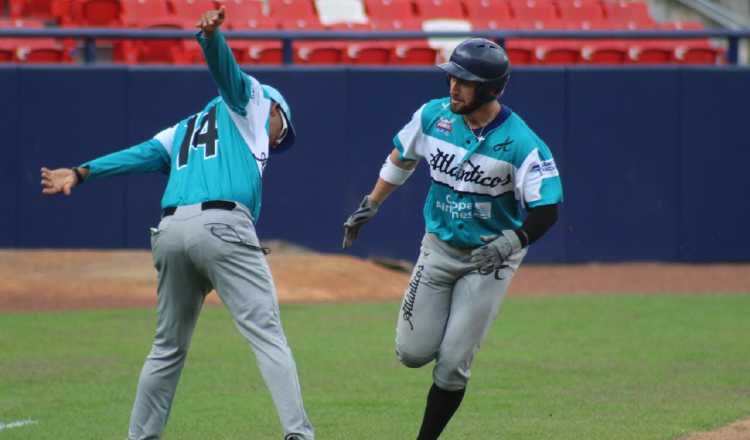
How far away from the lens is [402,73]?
14.2 m

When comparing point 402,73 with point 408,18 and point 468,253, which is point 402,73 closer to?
point 408,18

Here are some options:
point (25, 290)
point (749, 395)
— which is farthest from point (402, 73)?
point (749, 395)

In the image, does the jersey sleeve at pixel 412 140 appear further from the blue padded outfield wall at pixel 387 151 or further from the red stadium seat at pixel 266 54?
the red stadium seat at pixel 266 54

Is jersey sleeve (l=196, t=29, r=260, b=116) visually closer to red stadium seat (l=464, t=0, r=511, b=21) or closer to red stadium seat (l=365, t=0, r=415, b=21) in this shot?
red stadium seat (l=365, t=0, r=415, b=21)

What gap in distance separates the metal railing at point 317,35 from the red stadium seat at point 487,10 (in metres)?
3.78

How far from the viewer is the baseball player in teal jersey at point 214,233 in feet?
17.4

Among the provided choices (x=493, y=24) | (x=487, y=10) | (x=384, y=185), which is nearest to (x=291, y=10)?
(x=493, y=24)

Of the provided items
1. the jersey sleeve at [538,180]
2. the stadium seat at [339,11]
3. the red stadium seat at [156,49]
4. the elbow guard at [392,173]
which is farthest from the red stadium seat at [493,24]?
the jersey sleeve at [538,180]

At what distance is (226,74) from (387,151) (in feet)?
28.8

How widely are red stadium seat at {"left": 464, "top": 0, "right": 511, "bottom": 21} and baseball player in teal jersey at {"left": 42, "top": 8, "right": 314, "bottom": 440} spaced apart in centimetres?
1268

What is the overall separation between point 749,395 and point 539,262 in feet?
22.1

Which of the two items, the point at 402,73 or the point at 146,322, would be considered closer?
the point at 146,322

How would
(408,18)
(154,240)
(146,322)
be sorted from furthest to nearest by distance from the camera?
(408,18) < (146,322) < (154,240)

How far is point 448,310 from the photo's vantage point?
5934mm
